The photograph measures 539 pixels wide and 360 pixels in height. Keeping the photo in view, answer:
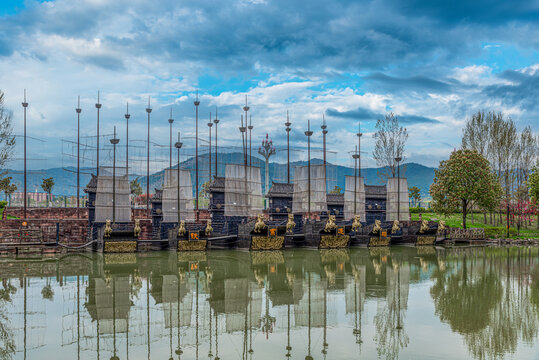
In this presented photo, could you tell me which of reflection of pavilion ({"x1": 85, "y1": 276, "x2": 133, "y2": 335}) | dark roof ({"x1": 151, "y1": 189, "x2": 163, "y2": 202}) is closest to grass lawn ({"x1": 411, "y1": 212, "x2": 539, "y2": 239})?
dark roof ({"x1": 151, "y1": 189, "x2": 163, "y2": 202})

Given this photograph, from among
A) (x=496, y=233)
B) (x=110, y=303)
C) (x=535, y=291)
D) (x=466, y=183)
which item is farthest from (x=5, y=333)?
(x=496, y=233)

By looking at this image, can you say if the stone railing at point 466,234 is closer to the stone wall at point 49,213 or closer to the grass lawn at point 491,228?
the grass lawn at point 491,228

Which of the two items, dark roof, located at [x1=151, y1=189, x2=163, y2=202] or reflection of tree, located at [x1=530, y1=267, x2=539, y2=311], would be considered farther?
dark roof, located at [x1=151, y1=189, x2=163, y2=202]

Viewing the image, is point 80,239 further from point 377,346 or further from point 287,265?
point 377,346

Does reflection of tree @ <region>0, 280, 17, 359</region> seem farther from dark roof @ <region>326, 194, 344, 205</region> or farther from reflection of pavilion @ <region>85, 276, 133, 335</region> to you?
dark roof @ <region>326, 194, 344, 205</region>

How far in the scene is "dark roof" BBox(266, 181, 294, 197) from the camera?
127 ft

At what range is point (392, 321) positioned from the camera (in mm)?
11180

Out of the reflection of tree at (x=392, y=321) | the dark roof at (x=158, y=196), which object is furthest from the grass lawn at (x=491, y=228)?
the reflection of tree at (x=392, y=321)

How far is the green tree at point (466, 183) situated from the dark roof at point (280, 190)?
14905mm

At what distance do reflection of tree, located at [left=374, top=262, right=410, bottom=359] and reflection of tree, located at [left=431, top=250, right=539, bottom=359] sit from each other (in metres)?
1.01

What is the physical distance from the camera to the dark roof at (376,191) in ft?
145

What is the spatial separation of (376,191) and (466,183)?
8070 mm

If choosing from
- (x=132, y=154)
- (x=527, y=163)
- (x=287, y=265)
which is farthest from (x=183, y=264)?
(x=527, y=163)

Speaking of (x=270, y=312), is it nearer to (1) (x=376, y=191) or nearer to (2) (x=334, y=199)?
(2) (x=334, y=199)
